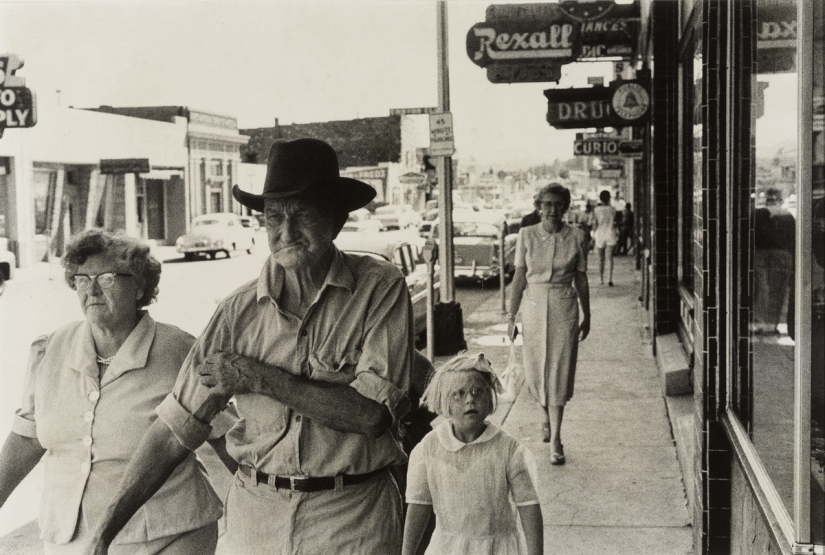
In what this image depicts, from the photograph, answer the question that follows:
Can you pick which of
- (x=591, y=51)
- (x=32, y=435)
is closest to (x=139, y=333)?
(x=32, y=435)

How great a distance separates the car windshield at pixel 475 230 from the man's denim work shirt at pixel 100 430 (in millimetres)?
21513

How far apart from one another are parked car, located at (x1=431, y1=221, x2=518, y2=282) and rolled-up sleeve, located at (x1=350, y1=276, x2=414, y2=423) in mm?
19372

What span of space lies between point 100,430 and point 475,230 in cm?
2201

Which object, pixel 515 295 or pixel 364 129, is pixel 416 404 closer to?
pixel 515 295

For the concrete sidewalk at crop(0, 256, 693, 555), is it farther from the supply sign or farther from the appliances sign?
the supply sign

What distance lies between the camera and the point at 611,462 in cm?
731

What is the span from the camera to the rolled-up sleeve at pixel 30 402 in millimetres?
3758

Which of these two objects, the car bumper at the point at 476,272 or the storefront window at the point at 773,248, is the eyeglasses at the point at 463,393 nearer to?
the storefront window at the point at 773,248

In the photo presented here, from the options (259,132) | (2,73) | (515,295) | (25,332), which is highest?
(259,132)

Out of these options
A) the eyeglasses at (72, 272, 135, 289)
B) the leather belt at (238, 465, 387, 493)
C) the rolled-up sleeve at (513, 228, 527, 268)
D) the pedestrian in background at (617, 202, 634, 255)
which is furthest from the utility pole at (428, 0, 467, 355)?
the pedestrian in background at (617, 202, 634, 255)

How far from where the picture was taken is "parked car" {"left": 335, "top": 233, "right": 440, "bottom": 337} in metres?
13.8

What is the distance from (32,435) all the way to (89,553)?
35.7 inches

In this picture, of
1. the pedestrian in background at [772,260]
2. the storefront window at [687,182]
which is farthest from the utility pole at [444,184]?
the pedestrian in background at [772,260]

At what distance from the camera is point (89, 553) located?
3.02 metres
